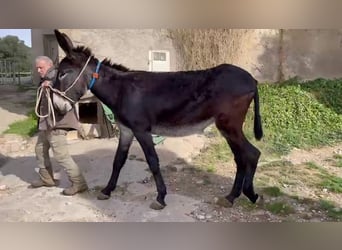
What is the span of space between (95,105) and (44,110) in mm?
393

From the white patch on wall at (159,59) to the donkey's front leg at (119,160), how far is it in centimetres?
38

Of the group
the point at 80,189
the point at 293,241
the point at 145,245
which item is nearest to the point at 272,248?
the point at 293,241

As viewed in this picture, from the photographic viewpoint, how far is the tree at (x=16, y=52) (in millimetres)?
1686

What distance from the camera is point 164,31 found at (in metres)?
1.68

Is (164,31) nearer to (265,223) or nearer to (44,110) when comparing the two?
(44,110)

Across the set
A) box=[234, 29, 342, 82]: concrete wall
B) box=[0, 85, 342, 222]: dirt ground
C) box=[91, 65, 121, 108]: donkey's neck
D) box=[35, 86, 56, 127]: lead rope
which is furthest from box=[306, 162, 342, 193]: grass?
box=[35, 86, 56, 127]: lead rope

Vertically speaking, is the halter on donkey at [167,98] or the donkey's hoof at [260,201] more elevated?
the halter on donkey at [167,98]

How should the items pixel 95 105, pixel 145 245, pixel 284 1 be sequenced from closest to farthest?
pixel 284 1, pixel 145 245, pixel 95 105

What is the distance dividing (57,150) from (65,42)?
479 millimetres

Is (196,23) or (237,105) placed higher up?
(196,23)

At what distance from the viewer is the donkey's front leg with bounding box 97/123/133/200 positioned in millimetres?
1663

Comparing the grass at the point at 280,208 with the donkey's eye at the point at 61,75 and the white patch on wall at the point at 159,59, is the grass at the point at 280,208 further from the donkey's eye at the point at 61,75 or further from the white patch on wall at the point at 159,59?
the donkey's eye at the point at 61,75

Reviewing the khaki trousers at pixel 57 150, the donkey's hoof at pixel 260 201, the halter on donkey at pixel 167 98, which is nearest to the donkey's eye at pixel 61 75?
the halter on donkey at pixel 167 98

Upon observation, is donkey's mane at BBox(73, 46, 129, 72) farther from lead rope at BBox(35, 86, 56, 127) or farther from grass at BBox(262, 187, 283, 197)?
grass at BBox(262, 187, 283, 197)
